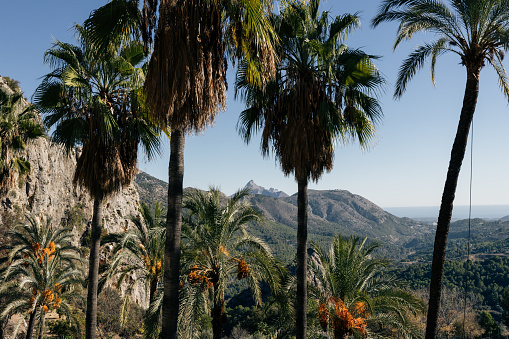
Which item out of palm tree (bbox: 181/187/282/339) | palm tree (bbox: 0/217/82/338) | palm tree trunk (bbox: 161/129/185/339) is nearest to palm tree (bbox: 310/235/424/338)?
palm tree (bbox: 181/187/282/339)

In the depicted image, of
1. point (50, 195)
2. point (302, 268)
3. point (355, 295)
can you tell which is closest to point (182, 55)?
point (302, 268)

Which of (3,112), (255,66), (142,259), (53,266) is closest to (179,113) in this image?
(255,66)

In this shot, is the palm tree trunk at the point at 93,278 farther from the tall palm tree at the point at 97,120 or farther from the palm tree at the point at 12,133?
the palm tree at the point at 12,133

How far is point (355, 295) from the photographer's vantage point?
10.4 m

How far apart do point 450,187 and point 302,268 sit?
4004 millimetres

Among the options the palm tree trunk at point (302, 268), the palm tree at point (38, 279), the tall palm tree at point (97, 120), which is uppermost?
the tall palm tree at point (97, 120)

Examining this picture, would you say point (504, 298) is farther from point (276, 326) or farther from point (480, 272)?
point (276, 326)

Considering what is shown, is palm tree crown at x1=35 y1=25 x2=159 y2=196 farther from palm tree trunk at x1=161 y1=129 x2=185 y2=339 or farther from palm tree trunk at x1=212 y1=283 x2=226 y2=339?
palm tree trunk at x1=212 y1=283 x2=226 y2=339

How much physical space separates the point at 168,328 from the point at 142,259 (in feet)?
33.2

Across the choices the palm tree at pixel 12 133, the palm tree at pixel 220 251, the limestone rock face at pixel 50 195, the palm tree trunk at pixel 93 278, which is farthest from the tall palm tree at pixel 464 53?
the limestone rock face at pixel 50 195

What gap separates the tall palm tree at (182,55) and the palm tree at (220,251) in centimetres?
510

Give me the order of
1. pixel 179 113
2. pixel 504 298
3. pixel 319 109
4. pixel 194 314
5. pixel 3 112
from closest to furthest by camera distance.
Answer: pixel 179 113
pixel 319 109
pixel 194 314
pixel 3 112
pixel 504 298

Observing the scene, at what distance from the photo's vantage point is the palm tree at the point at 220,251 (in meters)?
10.1

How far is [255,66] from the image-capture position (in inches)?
208
